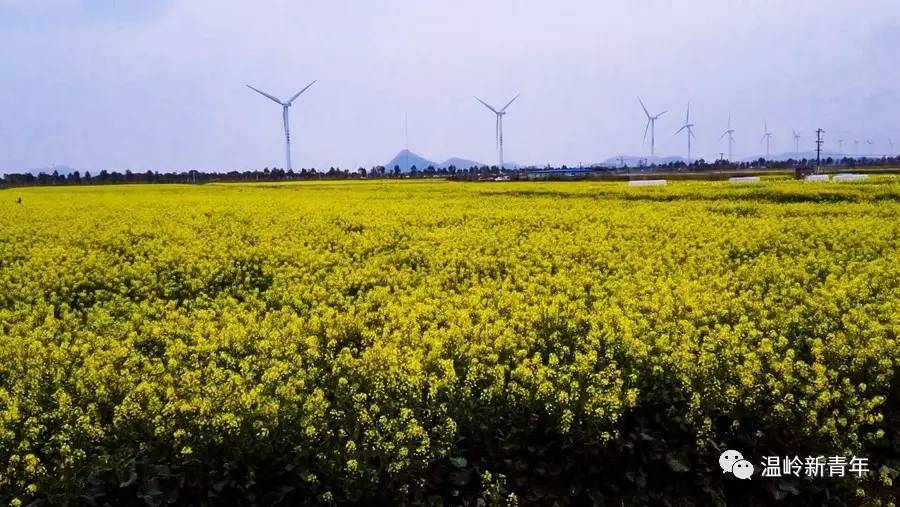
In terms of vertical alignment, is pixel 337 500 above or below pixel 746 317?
below

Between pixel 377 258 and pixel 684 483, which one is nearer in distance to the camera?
pixel 684 483

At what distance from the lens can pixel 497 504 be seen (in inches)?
171

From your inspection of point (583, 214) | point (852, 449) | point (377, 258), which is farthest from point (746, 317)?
point (583, 214)

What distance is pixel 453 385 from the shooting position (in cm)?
496

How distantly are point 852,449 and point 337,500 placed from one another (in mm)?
3612

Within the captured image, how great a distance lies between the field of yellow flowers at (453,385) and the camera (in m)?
4.27

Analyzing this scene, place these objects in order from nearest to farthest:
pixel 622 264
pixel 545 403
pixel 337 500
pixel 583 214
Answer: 1. pixel 337 500
2. pixel 545 403
3. pixel 622 264
4. pixel 583 214

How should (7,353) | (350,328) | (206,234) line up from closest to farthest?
(7,353) < (350,328) < (206,234)

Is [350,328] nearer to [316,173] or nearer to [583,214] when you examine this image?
[583,214]

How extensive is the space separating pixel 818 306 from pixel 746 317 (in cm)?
92

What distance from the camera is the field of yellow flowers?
14.0 ft

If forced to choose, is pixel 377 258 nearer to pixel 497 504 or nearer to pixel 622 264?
pixel 622 264

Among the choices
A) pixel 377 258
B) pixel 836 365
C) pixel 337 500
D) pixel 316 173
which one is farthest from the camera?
pixel 316 173

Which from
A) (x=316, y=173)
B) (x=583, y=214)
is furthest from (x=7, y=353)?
(x=316, y=173)
